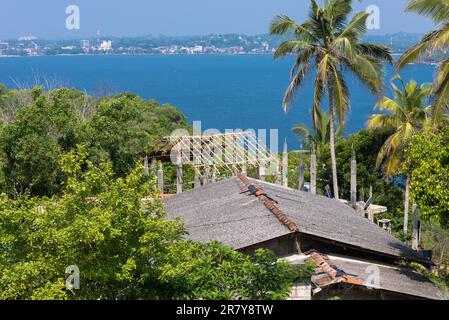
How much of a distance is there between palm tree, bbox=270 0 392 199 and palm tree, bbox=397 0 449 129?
5.24 m

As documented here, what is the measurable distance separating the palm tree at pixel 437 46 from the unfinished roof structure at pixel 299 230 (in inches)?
147

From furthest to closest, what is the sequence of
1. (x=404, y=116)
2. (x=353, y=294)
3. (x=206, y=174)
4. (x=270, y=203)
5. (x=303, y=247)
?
(x=206, y=174) → (x=404, y=116) → (x=270, y=203) → (x=303, y=247) → (x=353, y=294)

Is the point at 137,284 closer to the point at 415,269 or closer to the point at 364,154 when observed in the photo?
the point at 415,269

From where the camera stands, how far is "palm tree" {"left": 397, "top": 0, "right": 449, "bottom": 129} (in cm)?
1806

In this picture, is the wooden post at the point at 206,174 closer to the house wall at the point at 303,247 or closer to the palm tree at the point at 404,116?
the palm tree at the point at 404,116

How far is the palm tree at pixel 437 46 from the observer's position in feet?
59.3

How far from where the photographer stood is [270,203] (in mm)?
16594

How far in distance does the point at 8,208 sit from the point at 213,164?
1906cm

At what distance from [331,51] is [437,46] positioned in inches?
260

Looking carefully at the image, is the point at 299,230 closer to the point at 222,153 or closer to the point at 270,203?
the point at 270,203

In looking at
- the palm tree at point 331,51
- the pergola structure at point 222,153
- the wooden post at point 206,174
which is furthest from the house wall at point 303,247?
the pergola structure at point 222,153

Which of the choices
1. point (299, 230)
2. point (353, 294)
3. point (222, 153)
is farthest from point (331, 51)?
point (353, 294)

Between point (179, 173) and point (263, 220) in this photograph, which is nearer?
point (263, 220)

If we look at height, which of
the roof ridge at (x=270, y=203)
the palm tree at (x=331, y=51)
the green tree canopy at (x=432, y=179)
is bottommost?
the roof ridge at (x=270, y=203)
